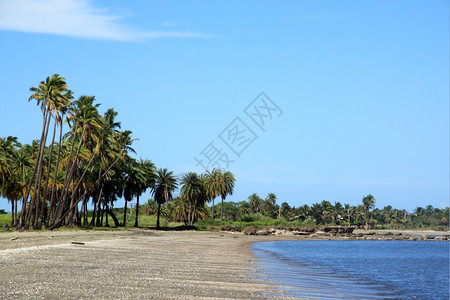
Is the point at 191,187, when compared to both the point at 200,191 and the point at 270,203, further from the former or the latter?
the point at 270,203

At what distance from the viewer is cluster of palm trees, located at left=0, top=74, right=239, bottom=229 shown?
2290 inches

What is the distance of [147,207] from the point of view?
15450cm

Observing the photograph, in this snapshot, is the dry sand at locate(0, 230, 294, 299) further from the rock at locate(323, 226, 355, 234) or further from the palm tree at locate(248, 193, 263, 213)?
the palm tree at locate(248, 193, 263, 213)

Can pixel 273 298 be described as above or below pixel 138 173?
below

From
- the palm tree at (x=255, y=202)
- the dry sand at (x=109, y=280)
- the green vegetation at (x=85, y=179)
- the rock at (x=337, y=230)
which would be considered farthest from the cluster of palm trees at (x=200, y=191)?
the dry sand at (x=109, y=280)

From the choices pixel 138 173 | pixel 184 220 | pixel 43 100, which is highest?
pixel 43 100

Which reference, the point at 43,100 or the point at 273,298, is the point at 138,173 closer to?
the point at 43,100

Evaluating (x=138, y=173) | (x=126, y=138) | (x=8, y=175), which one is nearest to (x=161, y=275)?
(x=8, y=175)

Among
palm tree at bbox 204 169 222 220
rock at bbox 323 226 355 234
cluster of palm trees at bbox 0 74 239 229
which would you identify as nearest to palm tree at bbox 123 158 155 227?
cluster of palm trees at bbox 0 74 239 229

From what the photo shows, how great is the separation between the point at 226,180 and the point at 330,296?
10530cm

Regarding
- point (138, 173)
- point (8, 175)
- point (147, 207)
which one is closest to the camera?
point (8, 175)

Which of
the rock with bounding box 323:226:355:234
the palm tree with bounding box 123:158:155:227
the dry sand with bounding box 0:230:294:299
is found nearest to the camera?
the dry sand with bounding box 0:230:294:299

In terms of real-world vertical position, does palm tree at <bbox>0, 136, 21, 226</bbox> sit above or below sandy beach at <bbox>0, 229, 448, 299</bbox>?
above

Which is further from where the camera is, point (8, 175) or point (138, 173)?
point (138, 173)
